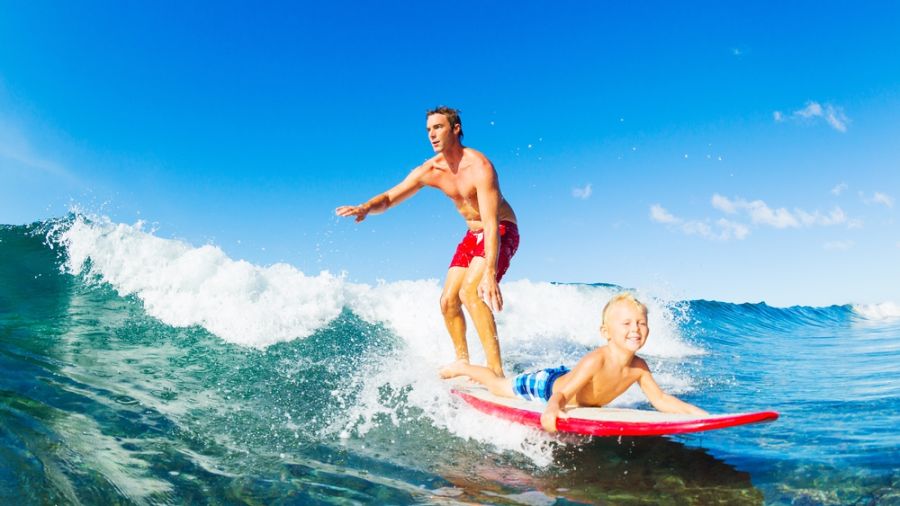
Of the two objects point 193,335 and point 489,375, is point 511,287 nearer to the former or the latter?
point 193,335

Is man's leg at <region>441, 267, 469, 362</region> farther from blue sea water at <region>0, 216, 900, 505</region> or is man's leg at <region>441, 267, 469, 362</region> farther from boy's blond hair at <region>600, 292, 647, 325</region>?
boy's blond hair at <region>600, 292, 647, 325</region>

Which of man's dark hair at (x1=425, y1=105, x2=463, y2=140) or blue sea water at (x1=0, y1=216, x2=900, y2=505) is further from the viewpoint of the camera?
man's dark hair at (x1=425, y1=105, x2=463, y2=140)

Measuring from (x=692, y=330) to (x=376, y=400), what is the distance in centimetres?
1188

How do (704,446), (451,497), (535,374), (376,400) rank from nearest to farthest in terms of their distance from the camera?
(451,497)
(704,446)
(535,374)
(376,400)

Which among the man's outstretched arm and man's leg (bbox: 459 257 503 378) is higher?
the man's outstretched arm

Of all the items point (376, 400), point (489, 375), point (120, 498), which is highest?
point (489, 375)

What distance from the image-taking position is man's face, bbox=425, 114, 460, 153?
15.8ft

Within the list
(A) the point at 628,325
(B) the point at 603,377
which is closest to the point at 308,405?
(B) the point at 603,377

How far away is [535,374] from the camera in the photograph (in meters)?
4.20

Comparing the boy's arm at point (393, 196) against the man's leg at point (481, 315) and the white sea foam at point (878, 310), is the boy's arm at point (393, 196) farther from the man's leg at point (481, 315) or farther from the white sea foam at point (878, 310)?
the white sea foam at point (878, 310)

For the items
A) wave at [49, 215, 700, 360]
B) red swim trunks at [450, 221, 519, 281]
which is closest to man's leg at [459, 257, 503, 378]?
red swim trunks at [450, 221, 519, 281]

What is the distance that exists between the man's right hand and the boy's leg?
156 cm

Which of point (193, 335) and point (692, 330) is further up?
point (692, 330)

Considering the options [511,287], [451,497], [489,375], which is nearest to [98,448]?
Result: [451,497]
